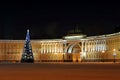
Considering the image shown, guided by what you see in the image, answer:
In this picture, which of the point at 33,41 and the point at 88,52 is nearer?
the point at 88,52

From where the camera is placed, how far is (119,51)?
337 feet

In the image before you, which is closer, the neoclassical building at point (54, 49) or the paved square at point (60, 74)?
the paved square at point (60, 74)

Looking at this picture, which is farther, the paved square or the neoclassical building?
the neoclassical building

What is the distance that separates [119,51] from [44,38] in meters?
45.6

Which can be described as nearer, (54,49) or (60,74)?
(60,74)

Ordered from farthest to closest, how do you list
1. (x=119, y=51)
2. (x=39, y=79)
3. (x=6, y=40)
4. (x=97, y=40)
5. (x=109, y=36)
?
(x=6, y=40), (x=97, y=40), (x=109, y=36), (x=119, y=51), (x=39, y=79)

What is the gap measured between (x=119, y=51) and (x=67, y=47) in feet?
122

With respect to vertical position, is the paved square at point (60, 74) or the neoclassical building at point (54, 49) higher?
the neoclassical building at point (54, 49)

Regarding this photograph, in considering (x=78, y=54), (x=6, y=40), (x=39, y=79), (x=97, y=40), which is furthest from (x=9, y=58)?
(x=39, y=79)

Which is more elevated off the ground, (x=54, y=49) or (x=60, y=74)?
(x=54, y=49)

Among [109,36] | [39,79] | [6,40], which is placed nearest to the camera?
[39,79]

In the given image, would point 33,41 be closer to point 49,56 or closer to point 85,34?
point 49,56

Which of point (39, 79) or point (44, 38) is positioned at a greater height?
point (44, 38)

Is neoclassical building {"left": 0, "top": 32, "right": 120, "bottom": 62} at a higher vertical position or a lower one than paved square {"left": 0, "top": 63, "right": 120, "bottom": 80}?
higher
